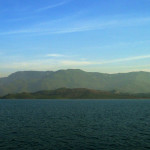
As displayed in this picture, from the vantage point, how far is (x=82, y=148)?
54406 mm

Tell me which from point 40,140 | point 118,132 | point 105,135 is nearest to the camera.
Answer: point 40,140

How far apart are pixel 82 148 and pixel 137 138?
17.9m

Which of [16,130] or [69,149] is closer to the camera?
[69,149]

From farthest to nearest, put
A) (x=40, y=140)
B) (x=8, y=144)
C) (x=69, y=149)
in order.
Result: 1. (x=40, y=140)
2. (x=8, y=144)
3. (x=69, y=149)

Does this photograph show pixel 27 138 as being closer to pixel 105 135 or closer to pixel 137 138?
pixel 105 135

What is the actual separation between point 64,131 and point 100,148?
2229 cm

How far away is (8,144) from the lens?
57750mm

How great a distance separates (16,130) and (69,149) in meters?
28.7

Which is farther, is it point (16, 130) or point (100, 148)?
point (16, 130)

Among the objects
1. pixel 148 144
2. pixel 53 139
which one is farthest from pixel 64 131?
pixel 148 144

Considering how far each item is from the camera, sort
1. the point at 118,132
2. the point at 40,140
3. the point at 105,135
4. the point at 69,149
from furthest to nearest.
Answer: the point at 118,132 < the point at 105,135 < the point at 40,140 < the point at 69,149

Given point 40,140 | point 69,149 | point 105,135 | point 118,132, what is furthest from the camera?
point 118,132

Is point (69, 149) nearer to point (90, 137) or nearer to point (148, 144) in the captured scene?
point (90, 137)

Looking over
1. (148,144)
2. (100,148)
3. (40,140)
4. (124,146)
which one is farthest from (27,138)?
(148,144)
